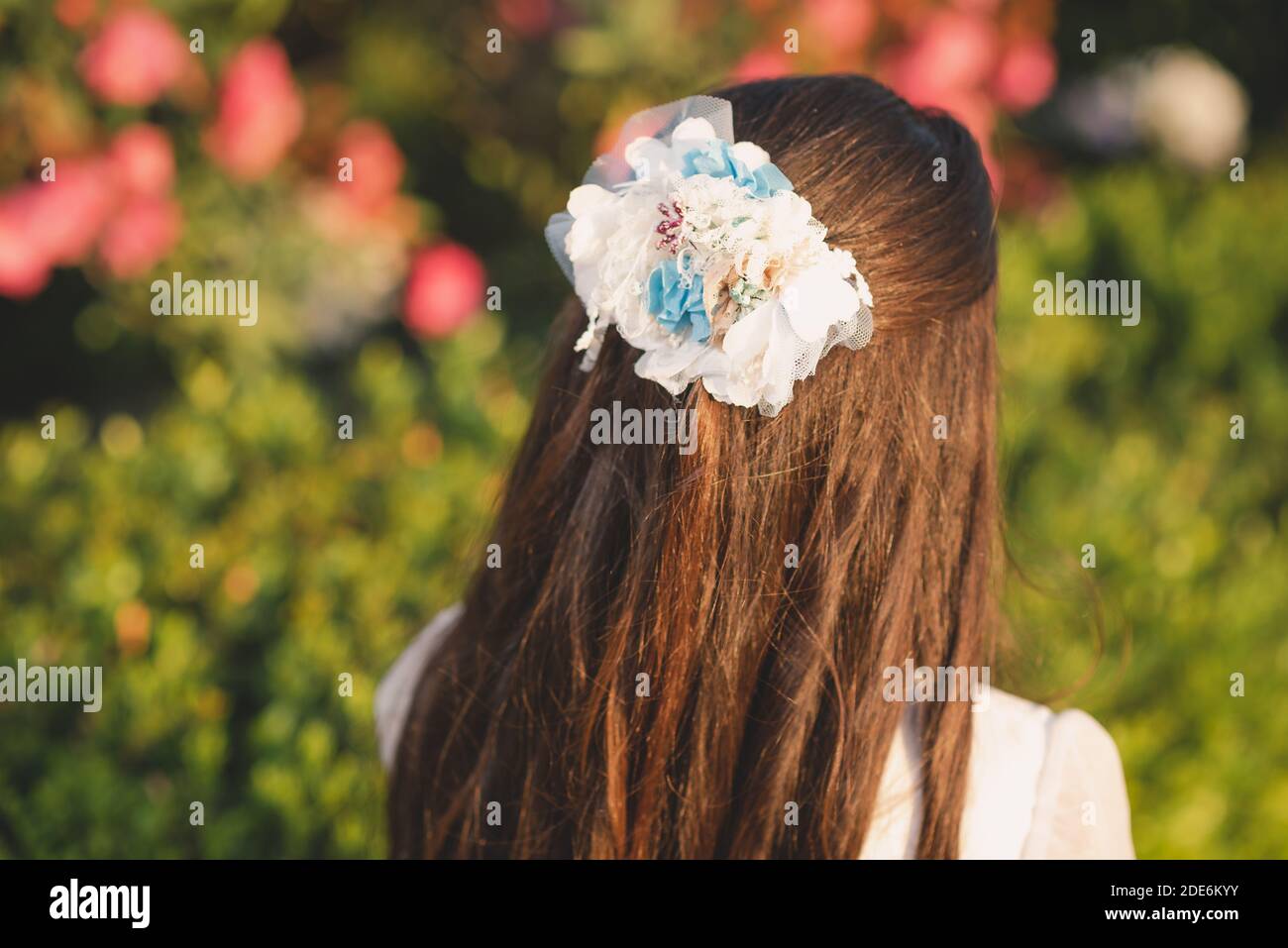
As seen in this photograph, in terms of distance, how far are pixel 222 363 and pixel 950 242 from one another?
236 cm

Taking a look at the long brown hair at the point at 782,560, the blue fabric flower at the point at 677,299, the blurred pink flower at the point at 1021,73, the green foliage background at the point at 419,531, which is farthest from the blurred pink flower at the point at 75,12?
the blurred pink flower at the point at 1021,73

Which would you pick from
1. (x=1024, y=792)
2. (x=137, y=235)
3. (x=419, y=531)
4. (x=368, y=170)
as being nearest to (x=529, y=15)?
(x=368, y=170)

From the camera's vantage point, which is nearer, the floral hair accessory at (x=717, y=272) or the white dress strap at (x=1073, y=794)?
the floral hair accessory at (x=717, y=272)

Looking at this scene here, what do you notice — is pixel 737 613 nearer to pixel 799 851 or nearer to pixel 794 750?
pixel 794 750

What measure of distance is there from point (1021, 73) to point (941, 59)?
41cm

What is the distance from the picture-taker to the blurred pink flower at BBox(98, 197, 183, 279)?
9.09 feet

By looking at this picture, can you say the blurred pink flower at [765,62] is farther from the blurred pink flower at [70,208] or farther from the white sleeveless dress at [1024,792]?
the white sleeveless dress at [1024,792]

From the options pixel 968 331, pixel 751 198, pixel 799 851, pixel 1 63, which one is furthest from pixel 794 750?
pixel 1 63

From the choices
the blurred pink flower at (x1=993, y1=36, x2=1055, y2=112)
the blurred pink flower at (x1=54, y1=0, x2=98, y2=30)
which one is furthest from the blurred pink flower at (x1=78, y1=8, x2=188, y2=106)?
the blurred pink flower at (x1=993, y1=36, x2=1055, y2=112)

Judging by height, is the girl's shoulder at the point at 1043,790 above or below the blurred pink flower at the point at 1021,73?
below

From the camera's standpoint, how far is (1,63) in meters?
2.80

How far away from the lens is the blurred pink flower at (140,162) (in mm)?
2756

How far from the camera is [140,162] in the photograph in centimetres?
276

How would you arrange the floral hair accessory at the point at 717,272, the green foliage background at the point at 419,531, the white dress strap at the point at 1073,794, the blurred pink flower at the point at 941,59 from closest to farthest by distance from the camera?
the floral hair accessory at the point at 717,272 < the white dress strap at the point at 1073,794 < the green foliage background at the point at 419,531 < the blurred pink flower at the point at 941,59
